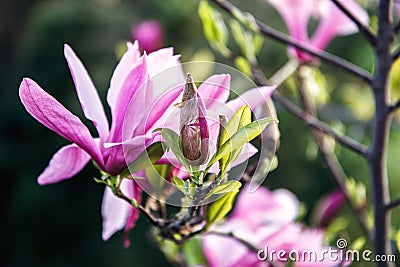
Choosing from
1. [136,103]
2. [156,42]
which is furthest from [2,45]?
[136,103]

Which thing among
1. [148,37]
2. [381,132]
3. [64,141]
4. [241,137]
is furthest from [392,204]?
[64,141]

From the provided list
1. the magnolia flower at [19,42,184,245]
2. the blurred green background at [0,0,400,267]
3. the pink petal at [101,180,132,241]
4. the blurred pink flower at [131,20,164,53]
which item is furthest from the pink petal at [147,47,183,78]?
the blurred green background at [0,0,400,267]

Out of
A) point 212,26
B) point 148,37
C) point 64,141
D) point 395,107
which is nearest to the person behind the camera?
point 395,107

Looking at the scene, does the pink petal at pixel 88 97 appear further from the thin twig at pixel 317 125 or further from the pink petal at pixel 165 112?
the thin twig at pixel 317 125

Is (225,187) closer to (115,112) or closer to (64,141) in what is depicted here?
(115,112)

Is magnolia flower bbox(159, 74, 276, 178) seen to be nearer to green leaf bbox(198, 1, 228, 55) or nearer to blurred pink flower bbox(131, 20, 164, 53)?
green leaf bbox(198, 1, 228, 55)

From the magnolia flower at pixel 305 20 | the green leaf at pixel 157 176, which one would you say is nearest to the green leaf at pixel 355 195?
the magnolia flower at pixel 305 20
